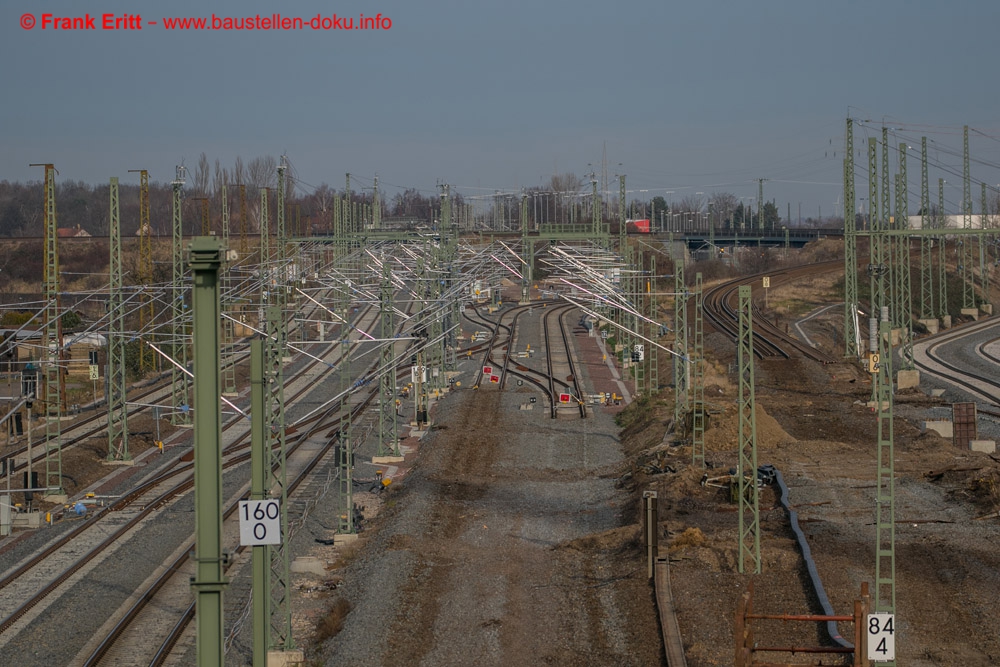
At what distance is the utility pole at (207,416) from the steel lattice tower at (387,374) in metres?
12.1

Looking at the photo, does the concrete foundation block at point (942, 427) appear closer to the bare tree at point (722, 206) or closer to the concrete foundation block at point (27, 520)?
the concrete foundation block at point (27, 520)

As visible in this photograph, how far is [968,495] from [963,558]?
13.9 feet

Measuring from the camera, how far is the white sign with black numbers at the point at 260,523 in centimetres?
1127

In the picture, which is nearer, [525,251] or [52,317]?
[52,317]

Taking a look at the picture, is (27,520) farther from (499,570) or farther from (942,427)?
(942,427)

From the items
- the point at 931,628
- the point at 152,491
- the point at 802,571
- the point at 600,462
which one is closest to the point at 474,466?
the point at 600,462

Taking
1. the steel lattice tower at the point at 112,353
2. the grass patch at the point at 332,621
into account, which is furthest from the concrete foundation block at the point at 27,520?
the grass patch at the point at 332,621

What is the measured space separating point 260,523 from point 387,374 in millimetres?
16784

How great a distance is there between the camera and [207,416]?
299 inches

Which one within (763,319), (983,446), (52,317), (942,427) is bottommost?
(983,446)

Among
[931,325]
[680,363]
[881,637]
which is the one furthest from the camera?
[931,325]

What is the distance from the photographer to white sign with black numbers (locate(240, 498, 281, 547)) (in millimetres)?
11273

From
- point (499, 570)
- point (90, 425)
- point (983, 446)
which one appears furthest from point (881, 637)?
point (90, 425)

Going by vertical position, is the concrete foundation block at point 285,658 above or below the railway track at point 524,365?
below
